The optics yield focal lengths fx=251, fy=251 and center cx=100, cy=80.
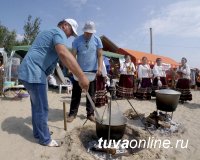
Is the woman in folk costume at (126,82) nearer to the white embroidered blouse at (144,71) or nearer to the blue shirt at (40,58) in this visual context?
the white embroidered blouse at (144,71)

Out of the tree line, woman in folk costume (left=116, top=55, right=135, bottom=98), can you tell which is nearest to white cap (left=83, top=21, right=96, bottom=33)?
woman in folk costume (left=116, top=55, right=135, bottom=98)

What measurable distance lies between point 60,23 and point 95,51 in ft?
5.08

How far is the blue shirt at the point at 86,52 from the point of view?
5.26 m

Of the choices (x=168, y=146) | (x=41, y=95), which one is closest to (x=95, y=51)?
(x=41, y=95)

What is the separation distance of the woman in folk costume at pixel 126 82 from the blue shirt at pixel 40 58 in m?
5.44

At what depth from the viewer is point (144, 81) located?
31.6 feet

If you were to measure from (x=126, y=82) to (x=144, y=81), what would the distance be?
980 millimetres

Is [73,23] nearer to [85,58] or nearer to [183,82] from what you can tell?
[85,58]

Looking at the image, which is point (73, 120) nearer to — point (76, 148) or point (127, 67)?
point (76, 148)

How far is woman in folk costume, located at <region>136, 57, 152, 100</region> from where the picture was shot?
9.53 meters

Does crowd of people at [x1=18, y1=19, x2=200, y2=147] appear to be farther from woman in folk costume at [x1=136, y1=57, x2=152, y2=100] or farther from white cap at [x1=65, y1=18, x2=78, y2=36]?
woman in folk costume at [x1=136, y1=57, x2=152, y2=100]

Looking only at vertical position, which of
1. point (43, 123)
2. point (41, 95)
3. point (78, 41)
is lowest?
point (43, 123)

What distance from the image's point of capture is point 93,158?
3652 mm

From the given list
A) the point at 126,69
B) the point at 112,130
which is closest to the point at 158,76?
the point at 126,69
